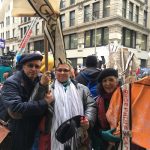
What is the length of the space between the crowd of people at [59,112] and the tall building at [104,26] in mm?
27411

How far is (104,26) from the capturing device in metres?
33.4

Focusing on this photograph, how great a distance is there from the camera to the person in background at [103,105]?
3.83 metres

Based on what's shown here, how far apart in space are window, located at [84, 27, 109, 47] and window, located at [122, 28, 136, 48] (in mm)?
2058

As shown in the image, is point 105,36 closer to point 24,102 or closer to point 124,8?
point 124,8

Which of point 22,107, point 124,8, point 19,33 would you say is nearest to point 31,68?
point 22,107

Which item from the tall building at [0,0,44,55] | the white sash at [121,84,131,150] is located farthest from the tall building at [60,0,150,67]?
the white sash at [121,84,131,150]

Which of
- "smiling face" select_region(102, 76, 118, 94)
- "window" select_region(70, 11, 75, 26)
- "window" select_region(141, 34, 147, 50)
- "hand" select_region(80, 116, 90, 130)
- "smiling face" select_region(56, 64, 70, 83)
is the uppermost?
"window" select_region(70, 11, 75, 26)

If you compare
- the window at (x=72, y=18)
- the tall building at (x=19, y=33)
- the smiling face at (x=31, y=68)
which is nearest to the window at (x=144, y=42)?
the window at (x=72, y=18)

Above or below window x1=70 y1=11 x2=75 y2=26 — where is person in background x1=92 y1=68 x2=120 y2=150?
below

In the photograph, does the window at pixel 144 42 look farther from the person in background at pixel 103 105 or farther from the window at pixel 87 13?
the person in background at pixel 103 105

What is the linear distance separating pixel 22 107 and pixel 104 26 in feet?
101

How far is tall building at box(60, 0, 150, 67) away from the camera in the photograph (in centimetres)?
3256

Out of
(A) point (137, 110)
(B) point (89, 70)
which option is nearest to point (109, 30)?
(B) point (89, 70)

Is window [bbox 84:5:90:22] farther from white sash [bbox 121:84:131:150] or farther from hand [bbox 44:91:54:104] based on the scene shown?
white sash [bbox 121:84:131:150]
